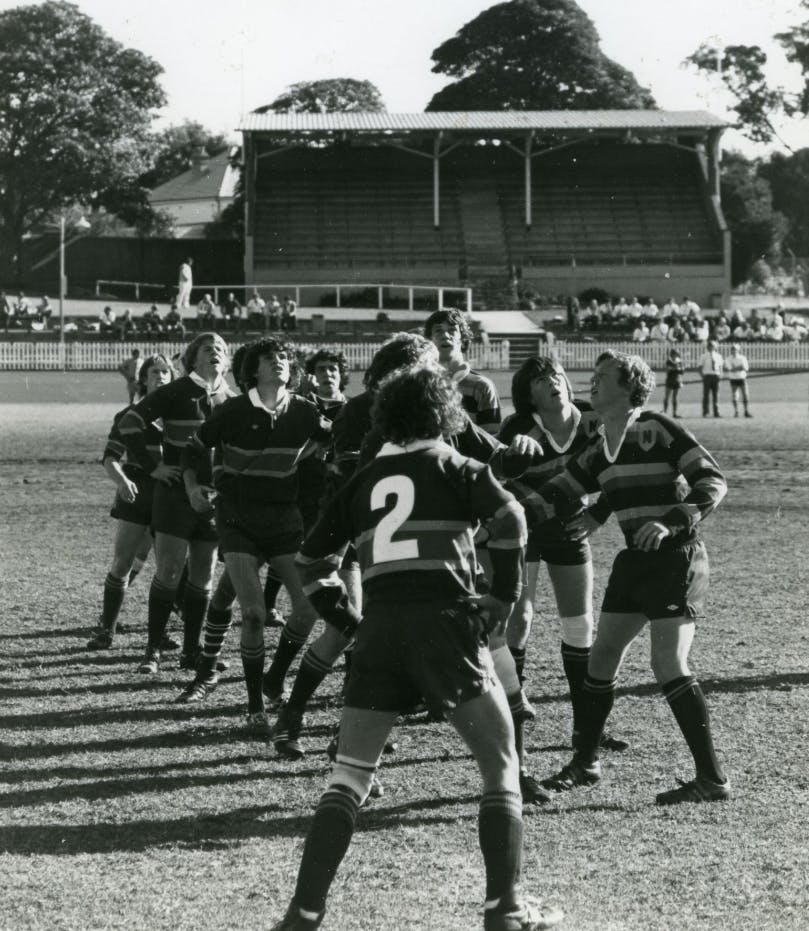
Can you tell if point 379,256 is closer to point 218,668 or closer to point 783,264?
point 783,264

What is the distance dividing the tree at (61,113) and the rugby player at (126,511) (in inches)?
2334

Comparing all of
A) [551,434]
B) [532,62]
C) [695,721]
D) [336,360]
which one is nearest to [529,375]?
[551,434]

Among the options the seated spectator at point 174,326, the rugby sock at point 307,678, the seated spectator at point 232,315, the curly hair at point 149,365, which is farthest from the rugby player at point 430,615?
the seated spectator at point 232,315

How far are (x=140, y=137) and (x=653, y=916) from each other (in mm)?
Result: 67868

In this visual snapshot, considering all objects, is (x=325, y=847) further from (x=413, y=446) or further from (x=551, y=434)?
(x=551, y=434)

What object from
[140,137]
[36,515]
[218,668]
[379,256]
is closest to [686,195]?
[379,256]

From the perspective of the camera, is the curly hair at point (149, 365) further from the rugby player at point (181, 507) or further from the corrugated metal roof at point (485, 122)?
the corrugated metal roof at point (485, 122)

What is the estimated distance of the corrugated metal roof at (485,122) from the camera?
5950cm

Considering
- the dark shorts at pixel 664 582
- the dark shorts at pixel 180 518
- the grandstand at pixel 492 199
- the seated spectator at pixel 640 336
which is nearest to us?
the dark shorts at pixel 664 582

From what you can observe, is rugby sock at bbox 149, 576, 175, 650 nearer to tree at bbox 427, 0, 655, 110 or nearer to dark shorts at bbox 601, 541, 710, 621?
dark shorts at bbox 601, 541, 710, 621

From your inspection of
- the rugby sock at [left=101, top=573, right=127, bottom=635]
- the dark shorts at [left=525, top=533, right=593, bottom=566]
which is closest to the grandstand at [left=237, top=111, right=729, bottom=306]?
the rugby sock at [left=101, top=573, right=127, bottom=635]

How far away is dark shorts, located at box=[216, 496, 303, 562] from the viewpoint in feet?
24.1

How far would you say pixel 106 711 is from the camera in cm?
763

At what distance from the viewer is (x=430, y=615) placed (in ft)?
15.0
